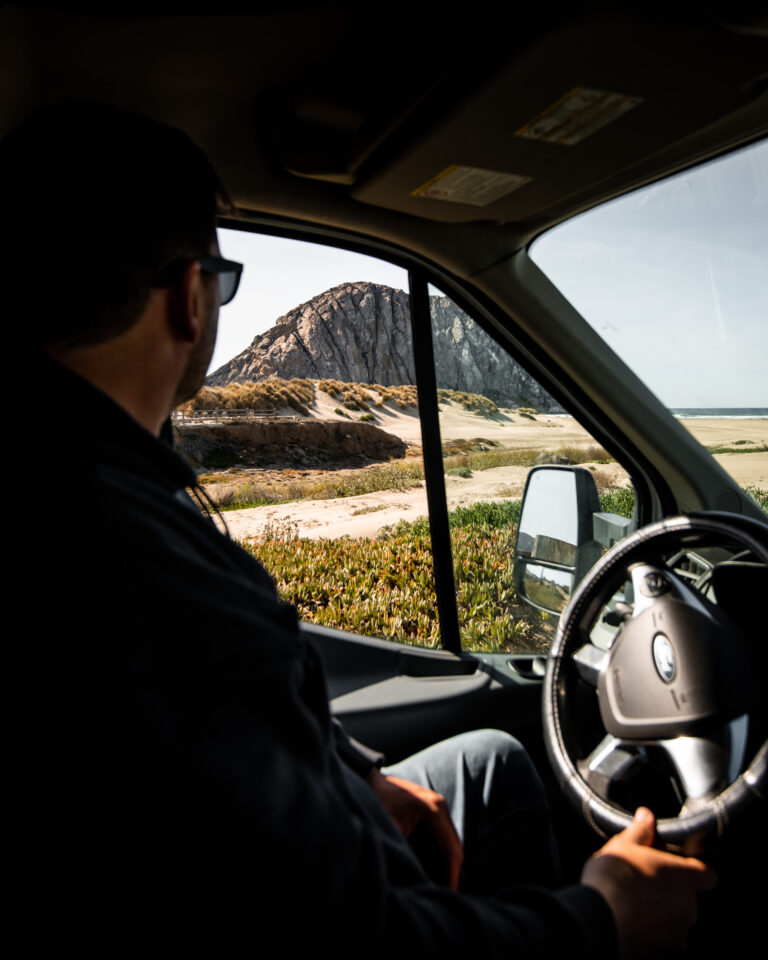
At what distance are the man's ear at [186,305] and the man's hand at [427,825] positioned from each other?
106 centimetres

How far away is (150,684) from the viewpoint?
2.37ft

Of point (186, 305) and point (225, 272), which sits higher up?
point (225, 272)

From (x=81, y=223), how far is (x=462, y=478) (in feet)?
6.56

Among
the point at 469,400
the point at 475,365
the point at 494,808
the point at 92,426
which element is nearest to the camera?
the point at 92,426

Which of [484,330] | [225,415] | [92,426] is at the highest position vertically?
[484,330]

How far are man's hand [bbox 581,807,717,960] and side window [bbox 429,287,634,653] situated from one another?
1436mm

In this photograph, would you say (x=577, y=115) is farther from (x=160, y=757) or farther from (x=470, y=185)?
(x=160, y=757)

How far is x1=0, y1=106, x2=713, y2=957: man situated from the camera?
2.30ft

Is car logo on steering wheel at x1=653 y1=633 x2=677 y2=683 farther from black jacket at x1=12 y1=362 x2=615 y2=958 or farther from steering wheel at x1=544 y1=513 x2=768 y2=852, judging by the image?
black jacket at x1=12 y1=362 x2=615 y2=958

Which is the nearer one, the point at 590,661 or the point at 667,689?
the point at 667,689

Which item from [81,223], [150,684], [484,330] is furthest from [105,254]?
[484,330]

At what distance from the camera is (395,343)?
2867mm

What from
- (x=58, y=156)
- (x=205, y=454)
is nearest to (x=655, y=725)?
(x=58, y=156)

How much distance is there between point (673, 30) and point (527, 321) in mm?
1084
